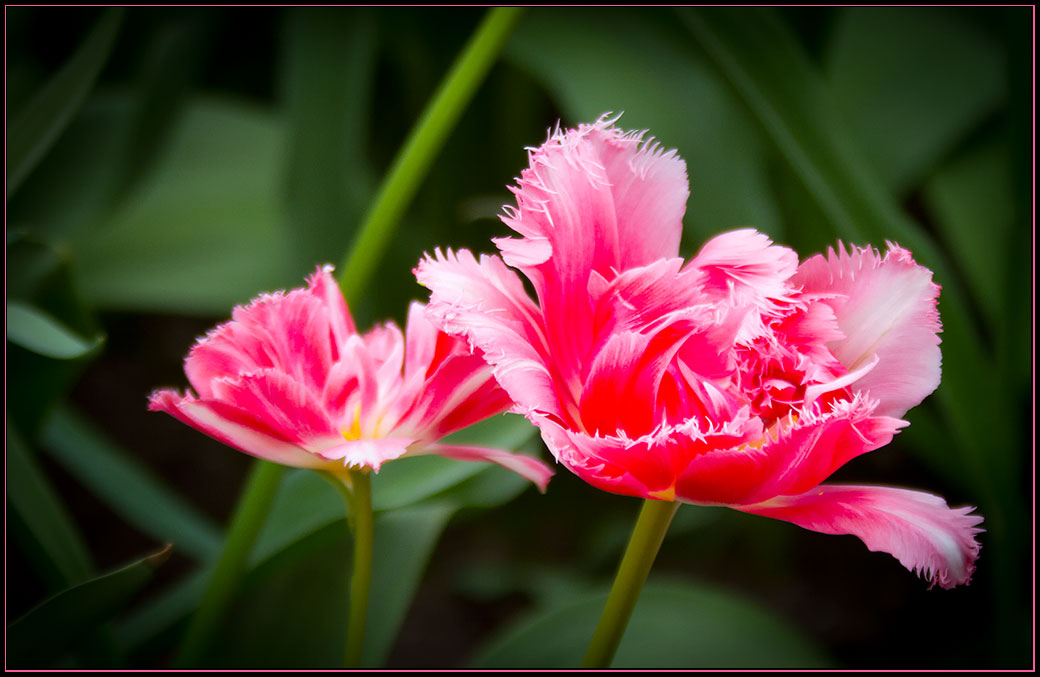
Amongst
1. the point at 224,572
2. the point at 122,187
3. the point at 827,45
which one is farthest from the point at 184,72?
Result: the point at 827,45

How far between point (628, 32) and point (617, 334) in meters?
0.50

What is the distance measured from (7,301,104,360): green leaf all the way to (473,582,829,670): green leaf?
0.91ft

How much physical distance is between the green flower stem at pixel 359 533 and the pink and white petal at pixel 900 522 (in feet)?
0.36

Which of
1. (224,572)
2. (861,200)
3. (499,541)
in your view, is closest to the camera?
(224,572)

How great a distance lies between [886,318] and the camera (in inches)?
8.9

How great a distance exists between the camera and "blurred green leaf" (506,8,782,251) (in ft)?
1.86

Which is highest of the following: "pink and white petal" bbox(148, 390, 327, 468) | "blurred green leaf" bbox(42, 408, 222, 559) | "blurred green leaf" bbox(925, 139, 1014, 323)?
"blurred green leaf" bbox(925, 139, 1014, 323)

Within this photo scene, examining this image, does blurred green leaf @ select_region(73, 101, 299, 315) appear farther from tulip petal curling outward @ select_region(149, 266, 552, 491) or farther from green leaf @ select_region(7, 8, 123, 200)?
tulip petal curling outward @ select_region(149, 266, 552, 491)

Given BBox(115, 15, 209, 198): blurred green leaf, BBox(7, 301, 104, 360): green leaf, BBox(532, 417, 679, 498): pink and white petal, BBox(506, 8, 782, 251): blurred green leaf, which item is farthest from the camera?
BBox(115, 15, 209, 198): blurred green leaf

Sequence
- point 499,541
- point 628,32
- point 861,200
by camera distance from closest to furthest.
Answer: point 861,200
point 628,32
point 499,541

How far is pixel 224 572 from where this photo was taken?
1.29 ft

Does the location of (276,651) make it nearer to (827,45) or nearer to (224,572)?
(224,572)

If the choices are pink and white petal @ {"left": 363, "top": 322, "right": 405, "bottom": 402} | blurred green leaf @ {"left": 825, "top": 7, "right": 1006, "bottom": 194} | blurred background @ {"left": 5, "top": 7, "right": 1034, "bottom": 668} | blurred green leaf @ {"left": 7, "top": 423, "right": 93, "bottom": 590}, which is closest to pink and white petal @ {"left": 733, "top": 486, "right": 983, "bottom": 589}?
pink and white petal @ {"left": 363, "top": 322, "right": 405, "bottom": 402}

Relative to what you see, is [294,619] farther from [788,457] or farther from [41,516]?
[788,457]
